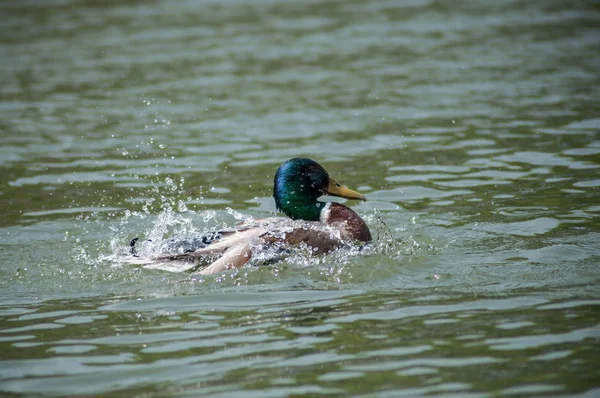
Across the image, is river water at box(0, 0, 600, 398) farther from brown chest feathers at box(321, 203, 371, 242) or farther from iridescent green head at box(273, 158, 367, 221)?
iridescent green head at box(273, 158, 367, 221)

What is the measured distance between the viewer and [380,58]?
14672mm

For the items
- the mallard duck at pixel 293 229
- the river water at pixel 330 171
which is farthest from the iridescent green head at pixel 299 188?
the river water at pixel 330 171

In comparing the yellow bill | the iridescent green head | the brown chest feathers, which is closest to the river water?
the brown chest feathers

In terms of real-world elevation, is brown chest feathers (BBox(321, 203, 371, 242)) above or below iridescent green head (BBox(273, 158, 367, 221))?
below

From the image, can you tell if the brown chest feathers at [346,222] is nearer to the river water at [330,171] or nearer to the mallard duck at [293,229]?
the mallard duck at [293,229]

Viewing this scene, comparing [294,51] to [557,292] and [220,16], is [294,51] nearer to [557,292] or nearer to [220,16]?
[220,16]

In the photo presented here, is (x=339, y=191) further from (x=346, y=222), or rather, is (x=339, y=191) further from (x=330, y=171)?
(x=330, y=171)

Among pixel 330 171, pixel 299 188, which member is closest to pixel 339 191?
pixel 299 188

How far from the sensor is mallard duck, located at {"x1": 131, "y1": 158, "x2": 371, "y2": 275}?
6992 mm

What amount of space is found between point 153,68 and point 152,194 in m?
5.67

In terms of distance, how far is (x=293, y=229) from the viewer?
7160 mm

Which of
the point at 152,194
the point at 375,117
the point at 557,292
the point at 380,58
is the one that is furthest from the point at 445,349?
the point at 380,58

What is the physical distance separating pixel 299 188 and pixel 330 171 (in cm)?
222

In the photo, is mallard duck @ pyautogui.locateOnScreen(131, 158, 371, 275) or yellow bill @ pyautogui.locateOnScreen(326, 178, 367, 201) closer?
mallard duck @ pyautogui.locateOnScreen(131, 158, 371, 275)
